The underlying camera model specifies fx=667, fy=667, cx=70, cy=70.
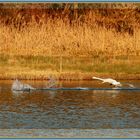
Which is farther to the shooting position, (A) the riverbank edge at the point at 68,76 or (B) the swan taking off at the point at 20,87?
(A) the riverbank edge at the point at 68,76

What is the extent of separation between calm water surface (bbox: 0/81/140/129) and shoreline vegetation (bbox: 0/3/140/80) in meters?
3.62

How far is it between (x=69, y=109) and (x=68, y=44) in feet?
32.4

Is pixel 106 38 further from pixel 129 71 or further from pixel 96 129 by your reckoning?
pixel 96 129

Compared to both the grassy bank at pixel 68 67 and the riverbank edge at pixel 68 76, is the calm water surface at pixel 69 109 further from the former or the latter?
the grassy bank at pixel 68 67

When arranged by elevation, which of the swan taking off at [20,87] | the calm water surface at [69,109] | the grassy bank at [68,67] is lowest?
the calm water surface at [69,109]

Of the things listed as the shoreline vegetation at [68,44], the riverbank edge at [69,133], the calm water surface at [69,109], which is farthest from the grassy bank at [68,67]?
the riverbank edge at [69,133]

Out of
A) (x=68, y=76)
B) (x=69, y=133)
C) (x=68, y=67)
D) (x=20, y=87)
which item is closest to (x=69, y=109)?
(x=69, y=133)

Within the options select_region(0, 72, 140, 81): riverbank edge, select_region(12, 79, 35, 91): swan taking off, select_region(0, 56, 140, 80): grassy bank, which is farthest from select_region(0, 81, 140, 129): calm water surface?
select_region(0, 56, 140, 80): grassy bank

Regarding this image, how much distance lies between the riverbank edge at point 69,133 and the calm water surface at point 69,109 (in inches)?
21.3

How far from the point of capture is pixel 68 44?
24.4 m

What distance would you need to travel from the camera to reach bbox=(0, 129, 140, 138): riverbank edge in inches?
433

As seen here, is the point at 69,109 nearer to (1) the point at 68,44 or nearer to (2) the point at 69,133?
(2) the point at 69,133

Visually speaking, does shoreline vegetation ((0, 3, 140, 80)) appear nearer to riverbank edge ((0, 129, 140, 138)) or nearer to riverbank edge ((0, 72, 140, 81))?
riverbank edge ((0, 72, 140, 81))

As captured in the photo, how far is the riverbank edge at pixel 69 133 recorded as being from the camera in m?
11.0
